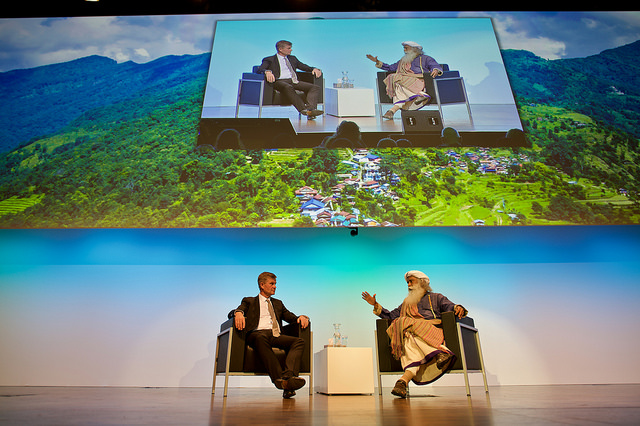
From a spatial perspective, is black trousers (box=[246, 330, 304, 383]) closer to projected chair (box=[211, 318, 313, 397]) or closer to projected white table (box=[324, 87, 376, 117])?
projected chair (box=[211, 318, 313, 397])

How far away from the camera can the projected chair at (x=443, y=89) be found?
14.9 ft

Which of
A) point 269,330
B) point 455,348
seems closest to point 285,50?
point 269,330

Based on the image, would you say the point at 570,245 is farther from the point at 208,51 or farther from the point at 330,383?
the point at 208,51

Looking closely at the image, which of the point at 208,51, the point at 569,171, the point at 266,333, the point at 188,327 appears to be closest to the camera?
the point at 266,333

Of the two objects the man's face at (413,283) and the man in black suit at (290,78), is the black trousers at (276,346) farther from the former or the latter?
the man in black suit at (290,78)

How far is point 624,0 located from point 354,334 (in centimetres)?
457

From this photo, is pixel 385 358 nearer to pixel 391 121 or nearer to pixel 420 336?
pixel 420 336

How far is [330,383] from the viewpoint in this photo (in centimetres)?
342

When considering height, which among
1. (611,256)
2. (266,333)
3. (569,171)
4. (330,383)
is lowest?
(330,383)

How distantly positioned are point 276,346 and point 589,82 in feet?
13.2

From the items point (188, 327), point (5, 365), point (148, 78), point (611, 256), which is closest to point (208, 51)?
point (148, 78)

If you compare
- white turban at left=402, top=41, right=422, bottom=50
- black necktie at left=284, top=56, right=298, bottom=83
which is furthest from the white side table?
white turban at left=402, top=41, right=422, bottom=50

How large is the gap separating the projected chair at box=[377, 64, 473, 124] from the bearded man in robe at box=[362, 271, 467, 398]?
1.90 meters

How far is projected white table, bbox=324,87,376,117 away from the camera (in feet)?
14.8
